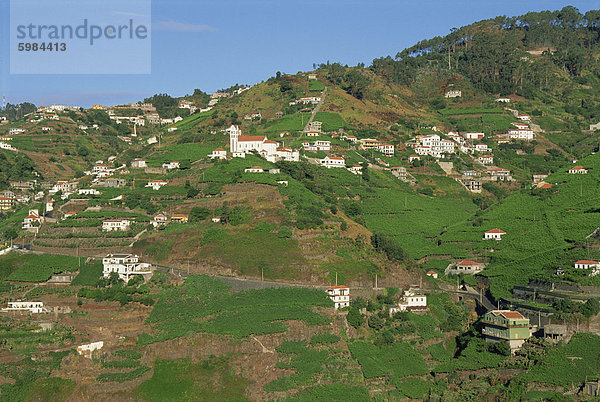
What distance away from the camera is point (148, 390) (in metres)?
49.8

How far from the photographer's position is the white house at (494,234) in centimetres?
7262

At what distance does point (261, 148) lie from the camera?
89938 millimetres

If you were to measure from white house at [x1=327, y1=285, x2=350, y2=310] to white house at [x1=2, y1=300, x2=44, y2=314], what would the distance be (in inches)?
926

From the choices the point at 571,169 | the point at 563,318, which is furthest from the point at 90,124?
the point at 563,318

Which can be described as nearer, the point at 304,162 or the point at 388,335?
the point at 388,335

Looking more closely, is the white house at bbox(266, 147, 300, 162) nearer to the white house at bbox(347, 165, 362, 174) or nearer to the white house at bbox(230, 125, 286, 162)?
the white house at bbox(230, 125, 286, 162)

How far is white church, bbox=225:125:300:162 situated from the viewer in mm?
88938

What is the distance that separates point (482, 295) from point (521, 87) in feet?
280

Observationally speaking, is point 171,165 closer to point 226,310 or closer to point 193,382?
point 226,310

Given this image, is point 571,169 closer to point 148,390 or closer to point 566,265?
point 566,265

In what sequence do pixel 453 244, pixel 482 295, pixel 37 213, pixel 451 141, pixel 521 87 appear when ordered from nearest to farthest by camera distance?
pixel 482 295, pixel 453 244, pixel 37 213, pixel 451 141, pixel 521 87

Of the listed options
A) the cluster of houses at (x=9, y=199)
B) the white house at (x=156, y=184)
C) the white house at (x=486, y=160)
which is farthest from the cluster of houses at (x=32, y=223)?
the white house at (x=486, y=160)

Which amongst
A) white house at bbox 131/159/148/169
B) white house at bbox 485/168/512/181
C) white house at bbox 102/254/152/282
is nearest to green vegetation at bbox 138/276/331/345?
white house at bbox 102/254/152/282

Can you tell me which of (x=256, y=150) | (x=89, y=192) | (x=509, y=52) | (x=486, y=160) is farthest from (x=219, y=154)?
(x=509, y=52)
